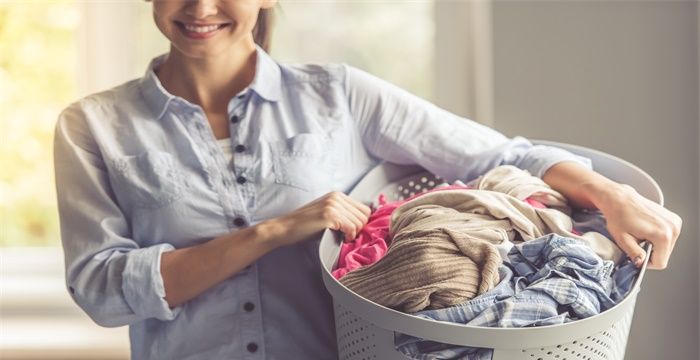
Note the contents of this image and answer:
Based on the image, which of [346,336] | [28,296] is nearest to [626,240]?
[346,336]

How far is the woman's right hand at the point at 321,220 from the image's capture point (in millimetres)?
1190

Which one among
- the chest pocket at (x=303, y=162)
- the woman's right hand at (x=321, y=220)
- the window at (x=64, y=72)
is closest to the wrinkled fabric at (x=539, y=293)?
the woman's right hand at (x=321, y=220)

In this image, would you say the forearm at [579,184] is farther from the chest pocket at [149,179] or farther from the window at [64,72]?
the window at [64,72]

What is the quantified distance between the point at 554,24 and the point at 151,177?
94 cm

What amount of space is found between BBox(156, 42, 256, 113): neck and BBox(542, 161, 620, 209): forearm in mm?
→ 463

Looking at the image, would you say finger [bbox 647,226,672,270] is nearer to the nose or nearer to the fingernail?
the fingernail

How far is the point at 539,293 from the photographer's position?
3.13 feet

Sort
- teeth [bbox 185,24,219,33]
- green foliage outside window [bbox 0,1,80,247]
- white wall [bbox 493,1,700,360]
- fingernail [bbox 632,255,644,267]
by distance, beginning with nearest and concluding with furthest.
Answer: fingernail [bbox 632,255,644,267]
teeth [bbox 185,24,219,33]
white wall [bbox 493,1,700,360]
green foliage outside window [bbox 0,1,80,247]

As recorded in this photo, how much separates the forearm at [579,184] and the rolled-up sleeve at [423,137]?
0.07 m

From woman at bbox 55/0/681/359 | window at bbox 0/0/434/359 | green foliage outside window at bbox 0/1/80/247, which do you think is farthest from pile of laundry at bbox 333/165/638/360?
green foliage outside window at bbox 0/1/80/247

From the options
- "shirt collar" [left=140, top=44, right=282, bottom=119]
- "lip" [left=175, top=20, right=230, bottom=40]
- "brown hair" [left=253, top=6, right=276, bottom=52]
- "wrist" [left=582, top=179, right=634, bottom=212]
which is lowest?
"wrist" [left=582, top=179, right=634, bottom=212]

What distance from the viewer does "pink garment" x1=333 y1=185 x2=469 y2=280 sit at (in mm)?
1135

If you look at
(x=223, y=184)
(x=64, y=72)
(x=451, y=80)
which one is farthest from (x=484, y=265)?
(x=64, y=72)

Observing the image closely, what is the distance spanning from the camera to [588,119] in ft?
6.19
